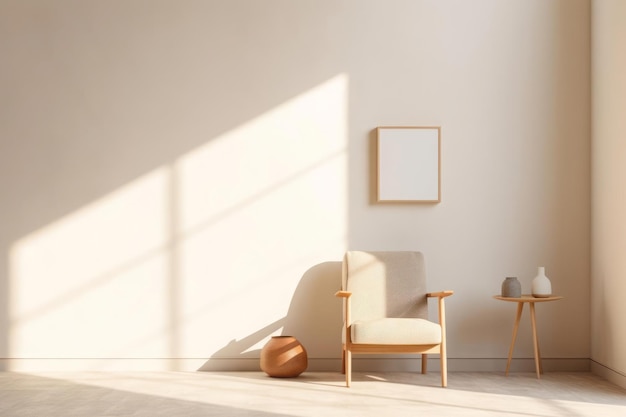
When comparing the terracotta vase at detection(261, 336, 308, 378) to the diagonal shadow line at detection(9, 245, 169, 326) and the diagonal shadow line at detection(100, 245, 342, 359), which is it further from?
the diagonal shadow line at detection(9, 245, 169, 326)

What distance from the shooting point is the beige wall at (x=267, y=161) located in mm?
5719

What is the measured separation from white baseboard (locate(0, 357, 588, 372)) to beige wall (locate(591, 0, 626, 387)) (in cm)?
46

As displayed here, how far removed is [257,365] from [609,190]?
2.88 metres

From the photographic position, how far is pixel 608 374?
528 cm

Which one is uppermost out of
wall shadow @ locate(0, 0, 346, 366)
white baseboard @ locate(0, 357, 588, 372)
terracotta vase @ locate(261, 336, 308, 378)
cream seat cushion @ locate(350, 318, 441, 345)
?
wall shadow @ locate(0, 0, 346, 366)

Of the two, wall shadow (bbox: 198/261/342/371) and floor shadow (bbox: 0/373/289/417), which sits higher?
wall shadow (bbox: 198/261/342/371)

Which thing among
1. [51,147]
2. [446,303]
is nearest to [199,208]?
[51,147]

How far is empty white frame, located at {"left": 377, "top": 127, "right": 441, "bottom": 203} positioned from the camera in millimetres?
5703

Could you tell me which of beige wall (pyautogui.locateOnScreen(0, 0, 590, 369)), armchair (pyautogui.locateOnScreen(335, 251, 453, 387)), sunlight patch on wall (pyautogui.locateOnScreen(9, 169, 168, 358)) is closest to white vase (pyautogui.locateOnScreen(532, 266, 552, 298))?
beige wall (pyautogui.locateOnScreen(0, 0, 590, 369))

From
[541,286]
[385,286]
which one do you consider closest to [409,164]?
[385,286]

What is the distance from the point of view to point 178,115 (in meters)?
5.78

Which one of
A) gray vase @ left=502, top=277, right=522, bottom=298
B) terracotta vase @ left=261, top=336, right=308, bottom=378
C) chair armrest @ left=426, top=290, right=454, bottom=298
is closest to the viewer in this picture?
chair armrest @ left=426, top=290, right=454, bottom=298

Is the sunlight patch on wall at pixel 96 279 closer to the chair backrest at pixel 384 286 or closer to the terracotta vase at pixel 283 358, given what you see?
the terracotta vase at pixel 283 358

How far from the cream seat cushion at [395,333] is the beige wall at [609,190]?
1.31 metres
